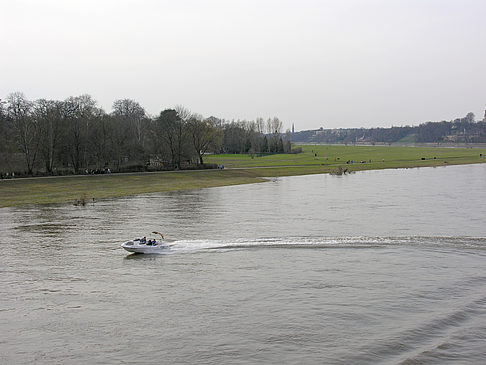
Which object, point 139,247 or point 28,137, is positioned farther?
point 28,137

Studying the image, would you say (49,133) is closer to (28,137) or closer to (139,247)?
(28,137)

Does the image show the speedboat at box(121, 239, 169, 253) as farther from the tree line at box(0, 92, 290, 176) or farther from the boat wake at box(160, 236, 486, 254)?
the tree line at box(0, 92, 290, 176)

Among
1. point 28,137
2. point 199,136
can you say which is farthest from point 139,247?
point 199,136

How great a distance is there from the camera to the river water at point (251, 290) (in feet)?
59.5

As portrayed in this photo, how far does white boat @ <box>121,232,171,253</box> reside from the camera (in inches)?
1271

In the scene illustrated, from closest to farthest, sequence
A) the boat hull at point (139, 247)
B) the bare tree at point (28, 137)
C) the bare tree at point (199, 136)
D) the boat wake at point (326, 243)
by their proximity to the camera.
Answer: the boat hull at point (139, 247), the boat wake at point (326, 243), the bare tree at point (28, 137), the bare tree at point (199, 136)

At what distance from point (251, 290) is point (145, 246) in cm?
1026

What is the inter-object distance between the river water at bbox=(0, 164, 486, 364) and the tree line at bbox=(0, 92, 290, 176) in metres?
43.7

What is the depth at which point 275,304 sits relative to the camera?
22484mm

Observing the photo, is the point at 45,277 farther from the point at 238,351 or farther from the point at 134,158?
the point at 134,158

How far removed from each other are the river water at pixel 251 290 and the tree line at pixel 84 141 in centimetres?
4373

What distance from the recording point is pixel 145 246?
32250 mm

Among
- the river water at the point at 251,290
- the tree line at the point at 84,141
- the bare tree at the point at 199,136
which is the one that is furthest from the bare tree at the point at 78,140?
the river water at the point at 251,290

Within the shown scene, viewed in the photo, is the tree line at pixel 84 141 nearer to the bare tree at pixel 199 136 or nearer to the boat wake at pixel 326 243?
the bare tree at pixel 199 136
